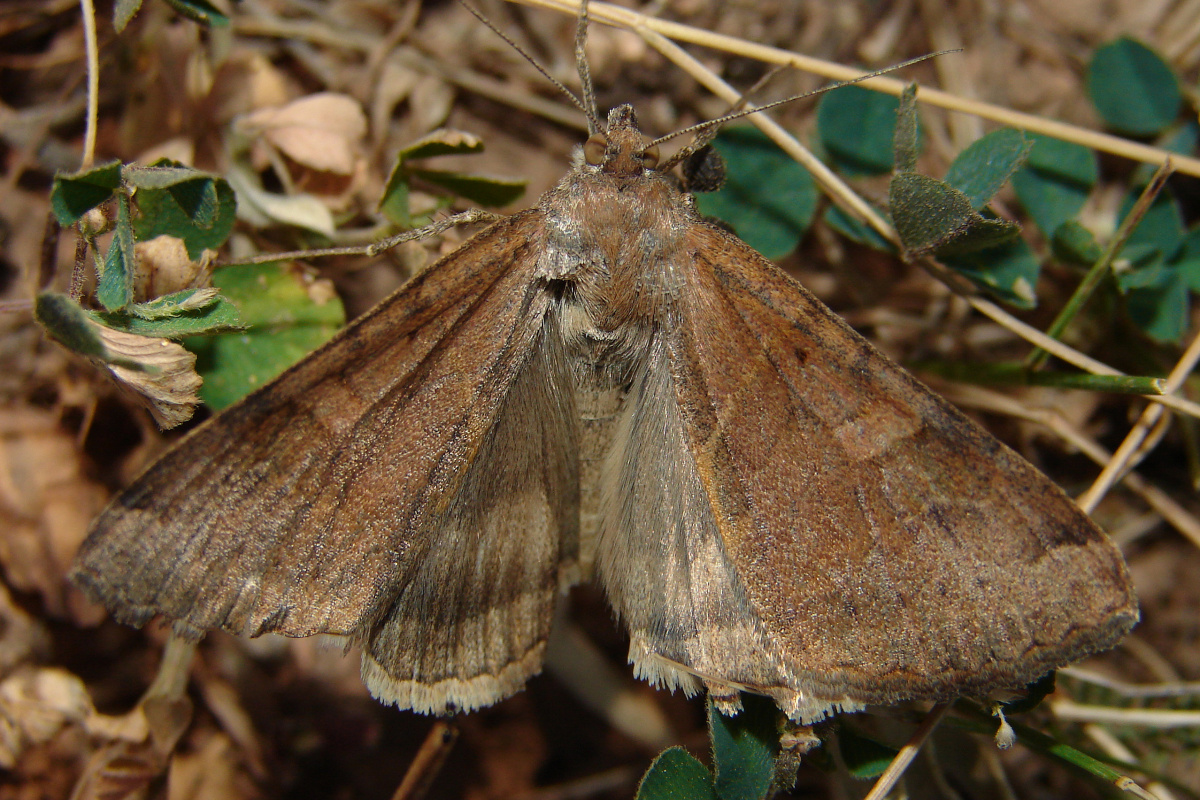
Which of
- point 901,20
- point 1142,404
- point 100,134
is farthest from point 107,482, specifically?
point 1142,404

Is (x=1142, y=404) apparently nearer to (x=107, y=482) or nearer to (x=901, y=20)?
(x=901, y=20)

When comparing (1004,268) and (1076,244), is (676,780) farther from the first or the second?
(1076,244)

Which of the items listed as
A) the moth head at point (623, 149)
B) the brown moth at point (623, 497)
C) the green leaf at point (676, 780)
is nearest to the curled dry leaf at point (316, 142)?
Result: the brown moth at point (623, 497)

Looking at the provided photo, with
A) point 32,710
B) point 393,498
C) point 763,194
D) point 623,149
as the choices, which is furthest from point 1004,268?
point 32,710

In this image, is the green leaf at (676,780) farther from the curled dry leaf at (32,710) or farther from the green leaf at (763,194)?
the curled dry leaf at (32,710)

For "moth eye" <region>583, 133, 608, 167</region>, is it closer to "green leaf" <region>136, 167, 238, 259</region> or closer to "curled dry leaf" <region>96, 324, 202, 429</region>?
"green leaf" <region>136, 167, 238, 259</region>

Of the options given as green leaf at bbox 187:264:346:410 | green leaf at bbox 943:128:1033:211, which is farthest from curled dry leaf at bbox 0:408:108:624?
green leaf at bbox 943:128:1033:211
